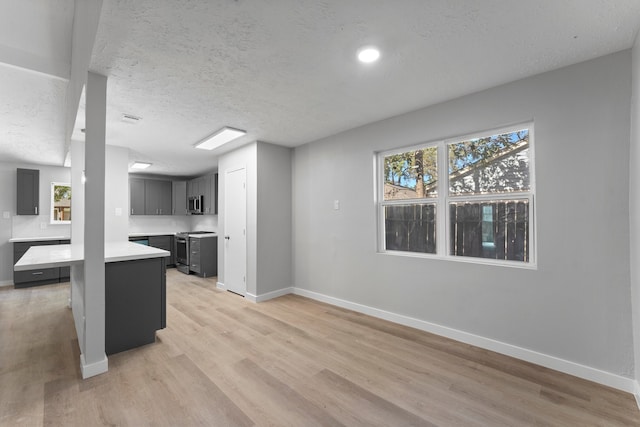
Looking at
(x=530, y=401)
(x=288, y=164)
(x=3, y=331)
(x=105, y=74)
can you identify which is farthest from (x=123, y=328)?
(x=530, y=401)

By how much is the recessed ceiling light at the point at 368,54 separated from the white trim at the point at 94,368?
3.11m

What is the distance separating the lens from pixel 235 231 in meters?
4.68

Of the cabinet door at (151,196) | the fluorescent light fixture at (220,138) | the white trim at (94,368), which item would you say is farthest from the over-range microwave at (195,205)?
the white trim at (94,368)

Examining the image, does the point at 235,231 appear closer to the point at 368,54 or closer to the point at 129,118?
the point at 129,118

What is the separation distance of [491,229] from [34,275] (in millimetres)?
7263

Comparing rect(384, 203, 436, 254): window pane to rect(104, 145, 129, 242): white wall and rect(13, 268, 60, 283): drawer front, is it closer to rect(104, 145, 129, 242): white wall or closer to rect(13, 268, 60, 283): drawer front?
rect(104, 145, 129, 242): white wall

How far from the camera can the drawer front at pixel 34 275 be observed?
16.6ft

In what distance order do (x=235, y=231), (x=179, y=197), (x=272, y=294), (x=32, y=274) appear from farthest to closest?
(x=179, y=197), (x=32, y=274), (x=235, y=231), (x=272, y=294)

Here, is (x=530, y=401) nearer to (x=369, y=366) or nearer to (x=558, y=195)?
(x=369, y=366)

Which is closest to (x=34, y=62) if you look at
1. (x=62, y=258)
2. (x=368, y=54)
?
(x=62, y=258)

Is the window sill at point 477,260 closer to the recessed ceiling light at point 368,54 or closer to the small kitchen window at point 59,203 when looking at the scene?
the recessed ceiling light at point 368,54

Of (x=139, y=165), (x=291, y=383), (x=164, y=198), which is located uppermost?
(x=139, y=165)

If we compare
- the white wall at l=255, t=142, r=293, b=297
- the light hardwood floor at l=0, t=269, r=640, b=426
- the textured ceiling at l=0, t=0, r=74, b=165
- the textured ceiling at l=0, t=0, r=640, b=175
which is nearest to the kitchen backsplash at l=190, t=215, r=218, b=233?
the white wall at l=255, t=142, r=293, b=297

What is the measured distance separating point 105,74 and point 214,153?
273 cm
